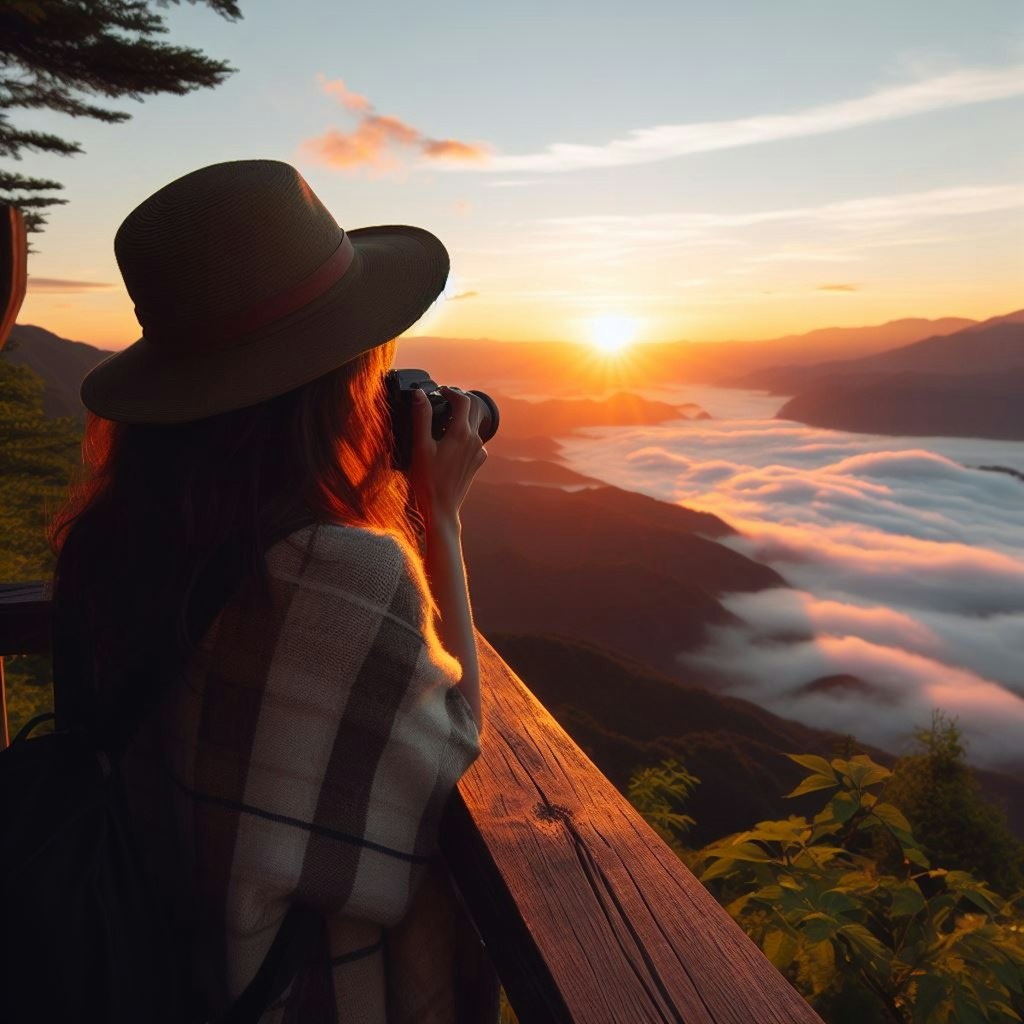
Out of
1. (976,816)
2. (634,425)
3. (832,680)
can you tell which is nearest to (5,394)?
(976,816)

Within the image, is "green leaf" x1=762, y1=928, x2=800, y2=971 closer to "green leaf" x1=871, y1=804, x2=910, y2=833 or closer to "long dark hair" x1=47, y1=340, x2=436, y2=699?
"green leaf" x1=871, y1=804, x2=910, y2=833

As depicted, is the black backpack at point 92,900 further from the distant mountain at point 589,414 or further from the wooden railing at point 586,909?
the distant mountain at point 589,414

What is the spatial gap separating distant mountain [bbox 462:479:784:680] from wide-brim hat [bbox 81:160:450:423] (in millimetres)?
52413

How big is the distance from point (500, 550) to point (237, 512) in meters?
70.5

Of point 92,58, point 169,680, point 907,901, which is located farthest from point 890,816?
point 92,58

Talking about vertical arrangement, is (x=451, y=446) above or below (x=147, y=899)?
above

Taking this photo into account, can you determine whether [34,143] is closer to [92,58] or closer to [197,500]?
[92,58]

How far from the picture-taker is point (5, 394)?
1141 cm

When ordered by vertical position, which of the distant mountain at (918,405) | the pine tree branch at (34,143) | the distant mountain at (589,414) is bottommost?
the distant mountain at (589,414)

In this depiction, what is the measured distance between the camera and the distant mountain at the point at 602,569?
6575cm

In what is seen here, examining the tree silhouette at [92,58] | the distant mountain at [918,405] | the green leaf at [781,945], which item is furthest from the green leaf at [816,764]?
the distant mountain at [918,405]

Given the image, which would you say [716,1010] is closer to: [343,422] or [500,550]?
[343,422]

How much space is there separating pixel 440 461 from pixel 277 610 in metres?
0.40

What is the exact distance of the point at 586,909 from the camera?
76cm
